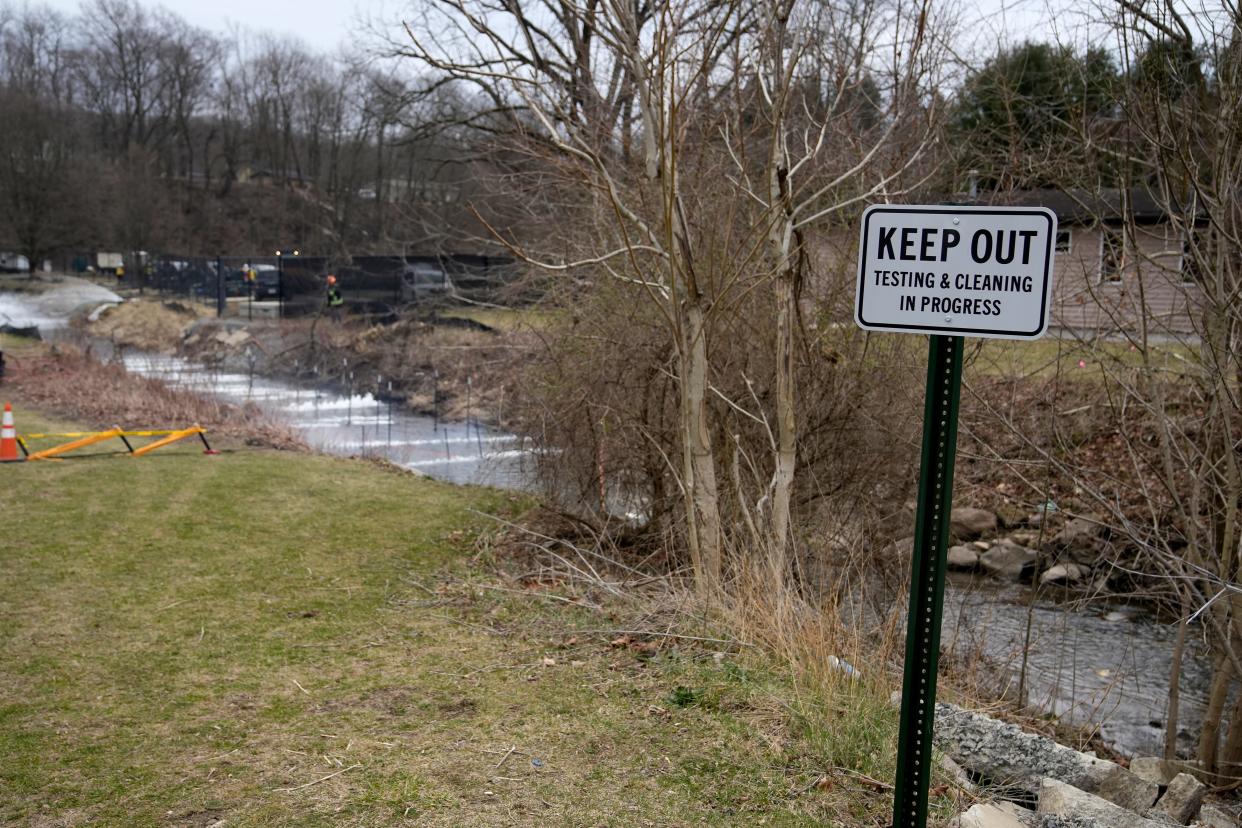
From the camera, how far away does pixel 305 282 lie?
37938mm

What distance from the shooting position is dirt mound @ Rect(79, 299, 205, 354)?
34.8 metres

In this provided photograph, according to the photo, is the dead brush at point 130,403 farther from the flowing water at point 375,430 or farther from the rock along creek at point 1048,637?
the rock along creek at point 1048,637

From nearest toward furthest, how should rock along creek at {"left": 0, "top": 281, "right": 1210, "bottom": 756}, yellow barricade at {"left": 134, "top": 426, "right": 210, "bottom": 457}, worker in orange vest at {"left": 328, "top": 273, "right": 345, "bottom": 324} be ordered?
rock along creek at {"left": 0, "top": 281, "right": 1210, "bottom": 756} → yellow barricade at {"left": 134, "top": 426, "right": 210, "bottom": 457} → worker in orange vest at {"left": 328, "top": 273, "right": 345, "bottom": 324}

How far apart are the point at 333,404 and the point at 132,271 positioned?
37958mm

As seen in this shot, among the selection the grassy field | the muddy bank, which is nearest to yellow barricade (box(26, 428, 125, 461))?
the grassy field

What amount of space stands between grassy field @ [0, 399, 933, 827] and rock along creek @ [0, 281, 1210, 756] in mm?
1081

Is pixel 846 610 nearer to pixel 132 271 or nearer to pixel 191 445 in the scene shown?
pixel 191 445

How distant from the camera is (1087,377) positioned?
491 inches

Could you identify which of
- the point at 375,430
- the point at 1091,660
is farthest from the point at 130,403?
the point at 1091,660

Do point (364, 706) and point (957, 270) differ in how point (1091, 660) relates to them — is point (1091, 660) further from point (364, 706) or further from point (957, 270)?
point (957, 270)

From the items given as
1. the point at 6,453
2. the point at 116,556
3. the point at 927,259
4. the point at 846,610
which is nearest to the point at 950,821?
the point at 927,259

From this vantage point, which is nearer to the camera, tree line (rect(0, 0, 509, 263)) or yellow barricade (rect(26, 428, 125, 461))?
yellow barricade (rect(26, 428, 125, 461))

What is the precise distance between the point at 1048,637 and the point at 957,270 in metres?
8.12

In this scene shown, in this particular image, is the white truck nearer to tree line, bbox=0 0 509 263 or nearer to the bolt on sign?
tree line, bbox=0 0 509 263
